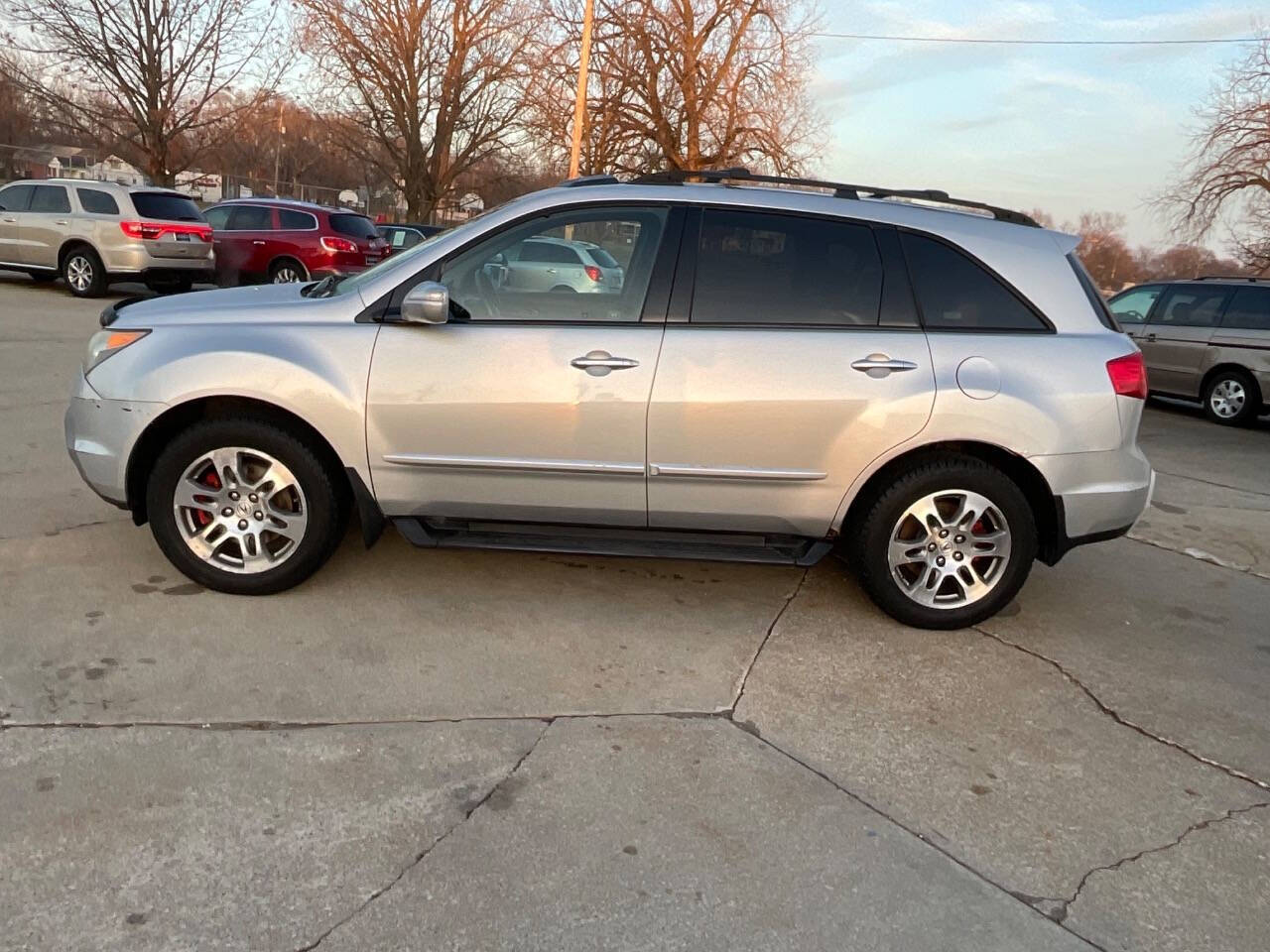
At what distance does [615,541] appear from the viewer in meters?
3.95

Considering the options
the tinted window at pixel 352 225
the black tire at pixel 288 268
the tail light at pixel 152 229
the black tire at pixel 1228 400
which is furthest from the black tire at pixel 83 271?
the black tire at pixel 1228 400

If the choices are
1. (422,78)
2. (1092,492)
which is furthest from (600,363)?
(422,78)

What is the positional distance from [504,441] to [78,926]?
216 centimetres

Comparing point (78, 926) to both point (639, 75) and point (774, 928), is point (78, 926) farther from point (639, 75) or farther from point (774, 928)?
point (639, 75)

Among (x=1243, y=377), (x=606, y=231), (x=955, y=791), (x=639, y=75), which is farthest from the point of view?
(x=639, y=75)

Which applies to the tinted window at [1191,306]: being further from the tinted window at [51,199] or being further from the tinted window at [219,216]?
the tinted window at [51,199]

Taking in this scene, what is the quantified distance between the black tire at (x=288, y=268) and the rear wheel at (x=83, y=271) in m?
2.43

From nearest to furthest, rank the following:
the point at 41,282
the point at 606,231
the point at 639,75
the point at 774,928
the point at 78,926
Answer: the point at 78,926, the point at 774,928, the point at 606,231, the point at 41,282, the point at 639,75

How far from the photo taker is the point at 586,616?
4047 millimetres

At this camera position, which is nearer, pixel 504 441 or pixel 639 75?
pixel 504 441

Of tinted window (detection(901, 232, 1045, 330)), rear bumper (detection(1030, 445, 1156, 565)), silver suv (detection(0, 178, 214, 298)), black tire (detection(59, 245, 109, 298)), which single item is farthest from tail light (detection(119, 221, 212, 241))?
rear bumper (detection(1030, 445, 1156, 565))

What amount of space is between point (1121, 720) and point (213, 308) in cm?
391

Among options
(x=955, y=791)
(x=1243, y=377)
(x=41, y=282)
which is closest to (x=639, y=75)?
(x=41, y=282)

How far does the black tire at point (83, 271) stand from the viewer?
14.5 metres
